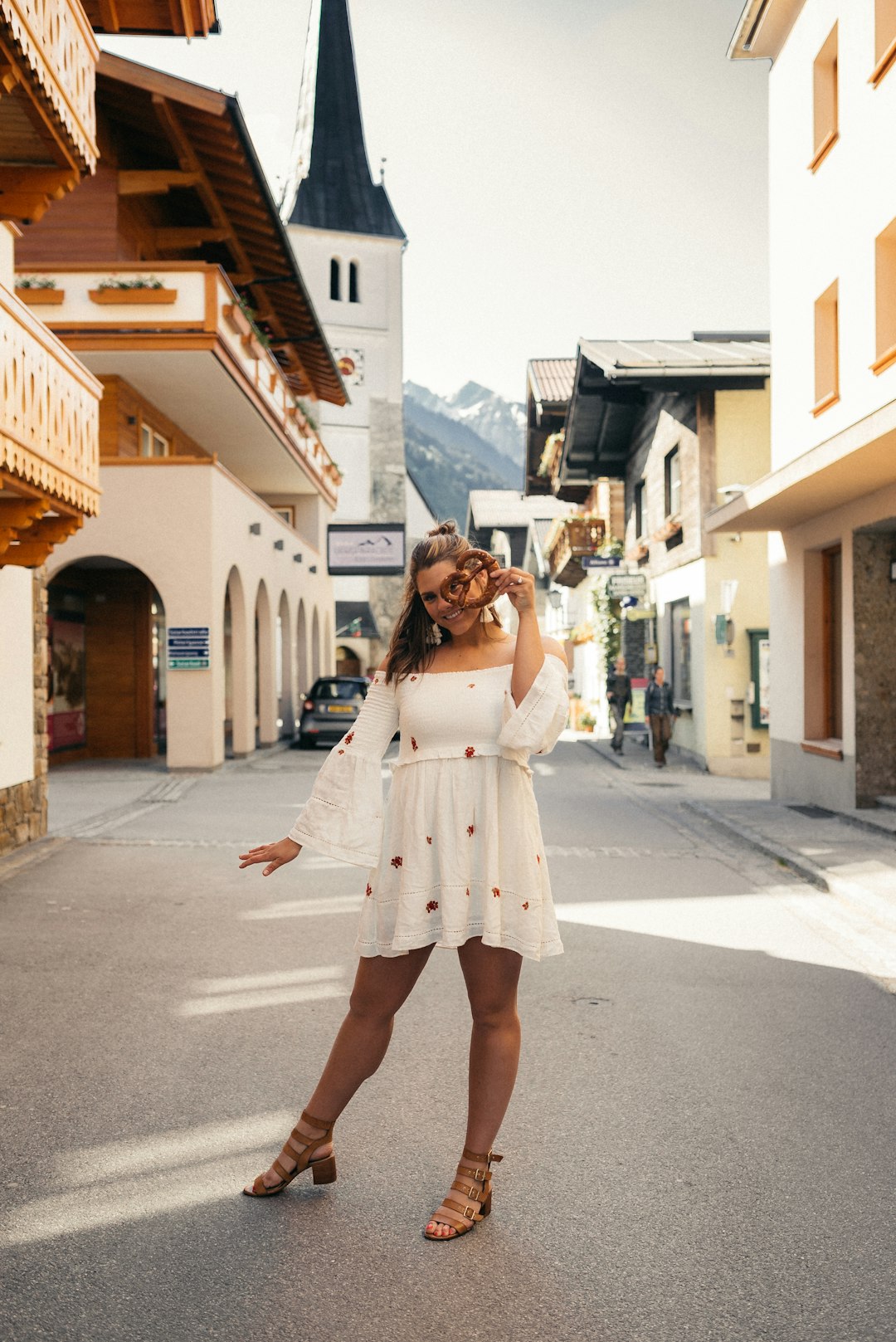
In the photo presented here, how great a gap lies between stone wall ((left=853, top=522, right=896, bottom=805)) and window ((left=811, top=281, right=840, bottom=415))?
195 centimetres

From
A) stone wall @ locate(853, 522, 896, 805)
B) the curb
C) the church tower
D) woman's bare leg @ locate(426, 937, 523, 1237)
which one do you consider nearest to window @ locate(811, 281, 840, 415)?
stone wall @ locate(853, 522, 896, 805)

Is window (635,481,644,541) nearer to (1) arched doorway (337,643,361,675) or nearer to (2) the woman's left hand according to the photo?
(2) the woman's left hand

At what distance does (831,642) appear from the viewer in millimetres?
14500

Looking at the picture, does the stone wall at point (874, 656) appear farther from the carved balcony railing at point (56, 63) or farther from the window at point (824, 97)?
the carved balcony railing at point (56, 63)

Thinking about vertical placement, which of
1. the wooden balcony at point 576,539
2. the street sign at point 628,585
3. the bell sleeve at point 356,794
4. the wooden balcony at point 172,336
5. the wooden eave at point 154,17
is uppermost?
the wooden eave at point 154,17

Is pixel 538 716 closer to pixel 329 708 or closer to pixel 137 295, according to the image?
pixel 137 295

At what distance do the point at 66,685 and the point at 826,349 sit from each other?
529 inches

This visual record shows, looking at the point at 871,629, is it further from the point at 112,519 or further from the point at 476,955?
the point at 112,519

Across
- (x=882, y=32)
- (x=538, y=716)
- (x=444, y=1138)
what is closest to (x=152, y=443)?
(x=882, y=32)

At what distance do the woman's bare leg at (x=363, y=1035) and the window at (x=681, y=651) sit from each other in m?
19.0

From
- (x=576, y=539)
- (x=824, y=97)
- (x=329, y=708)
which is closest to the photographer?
(x=824, y=97)

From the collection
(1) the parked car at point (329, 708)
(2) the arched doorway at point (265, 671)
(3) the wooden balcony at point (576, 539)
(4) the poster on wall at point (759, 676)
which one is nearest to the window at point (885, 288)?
(4) the poster on wall at point (759, 676)

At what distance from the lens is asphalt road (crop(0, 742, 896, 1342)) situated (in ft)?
9.41

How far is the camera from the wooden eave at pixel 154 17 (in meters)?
11.9
